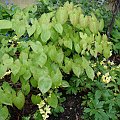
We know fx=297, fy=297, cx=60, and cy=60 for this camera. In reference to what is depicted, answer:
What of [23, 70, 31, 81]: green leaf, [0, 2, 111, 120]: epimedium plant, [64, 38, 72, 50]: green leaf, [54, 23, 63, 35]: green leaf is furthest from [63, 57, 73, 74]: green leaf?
[23, 70, 31, 81]: green leaf

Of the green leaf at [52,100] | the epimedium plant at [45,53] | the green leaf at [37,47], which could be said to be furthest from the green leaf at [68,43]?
the green leaf at [52,100]

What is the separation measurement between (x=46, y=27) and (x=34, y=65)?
0.28 metres

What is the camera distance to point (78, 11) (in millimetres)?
2102

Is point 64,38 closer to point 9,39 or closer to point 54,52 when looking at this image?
point 54,52

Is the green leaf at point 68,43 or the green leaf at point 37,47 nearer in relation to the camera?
the green leaf at point 37,47

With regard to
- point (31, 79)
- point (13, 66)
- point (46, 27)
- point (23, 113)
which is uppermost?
point (46, 27)

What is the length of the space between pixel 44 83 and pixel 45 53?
9.1 inches

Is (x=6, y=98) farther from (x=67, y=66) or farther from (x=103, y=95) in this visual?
(x=103, y=95)

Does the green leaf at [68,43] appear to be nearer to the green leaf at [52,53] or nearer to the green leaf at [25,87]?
the green leaf at [52,53]

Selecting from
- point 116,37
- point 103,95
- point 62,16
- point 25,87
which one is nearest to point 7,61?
point 25,87

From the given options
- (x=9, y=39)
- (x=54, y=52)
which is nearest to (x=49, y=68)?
(x=54, y=52)

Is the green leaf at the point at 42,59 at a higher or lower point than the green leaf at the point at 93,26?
lower

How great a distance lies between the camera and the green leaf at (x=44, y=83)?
1.71 m

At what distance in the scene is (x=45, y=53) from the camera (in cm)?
187
